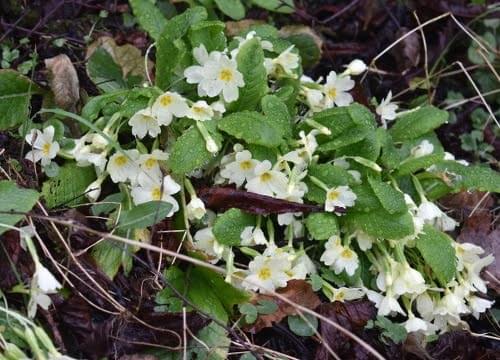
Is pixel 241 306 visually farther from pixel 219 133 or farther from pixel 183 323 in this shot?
pixel 219 133

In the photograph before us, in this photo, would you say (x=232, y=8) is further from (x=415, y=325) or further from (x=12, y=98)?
(x=415, y=325)

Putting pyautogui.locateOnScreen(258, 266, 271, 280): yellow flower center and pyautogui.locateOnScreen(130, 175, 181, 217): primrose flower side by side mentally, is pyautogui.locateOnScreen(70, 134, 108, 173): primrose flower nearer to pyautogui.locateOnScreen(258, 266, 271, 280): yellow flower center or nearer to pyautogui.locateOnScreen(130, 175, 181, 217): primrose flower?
pyautogui.locateOnScreen(130, 175, 181, 217): primrose flower

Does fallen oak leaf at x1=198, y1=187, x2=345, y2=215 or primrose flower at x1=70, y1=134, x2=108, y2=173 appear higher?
primrose flower at x1=70, y1=134, x2=108, y2=173

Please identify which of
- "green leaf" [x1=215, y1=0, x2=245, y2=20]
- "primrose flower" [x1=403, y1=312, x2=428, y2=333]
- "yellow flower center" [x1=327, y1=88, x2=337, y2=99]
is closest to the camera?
"primrose flower" [x1=403, y1=312, x2=428, y2=333]

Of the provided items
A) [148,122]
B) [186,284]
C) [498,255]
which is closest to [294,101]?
[148,122]

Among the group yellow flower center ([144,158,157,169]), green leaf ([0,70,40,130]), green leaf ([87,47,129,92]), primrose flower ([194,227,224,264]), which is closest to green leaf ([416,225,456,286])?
primrose flower ([194,227,224,264])

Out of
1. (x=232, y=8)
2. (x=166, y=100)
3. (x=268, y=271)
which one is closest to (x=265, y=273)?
(x=268, y=271)

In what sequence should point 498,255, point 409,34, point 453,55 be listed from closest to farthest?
point 498,255
point 409,34
point 453,55
